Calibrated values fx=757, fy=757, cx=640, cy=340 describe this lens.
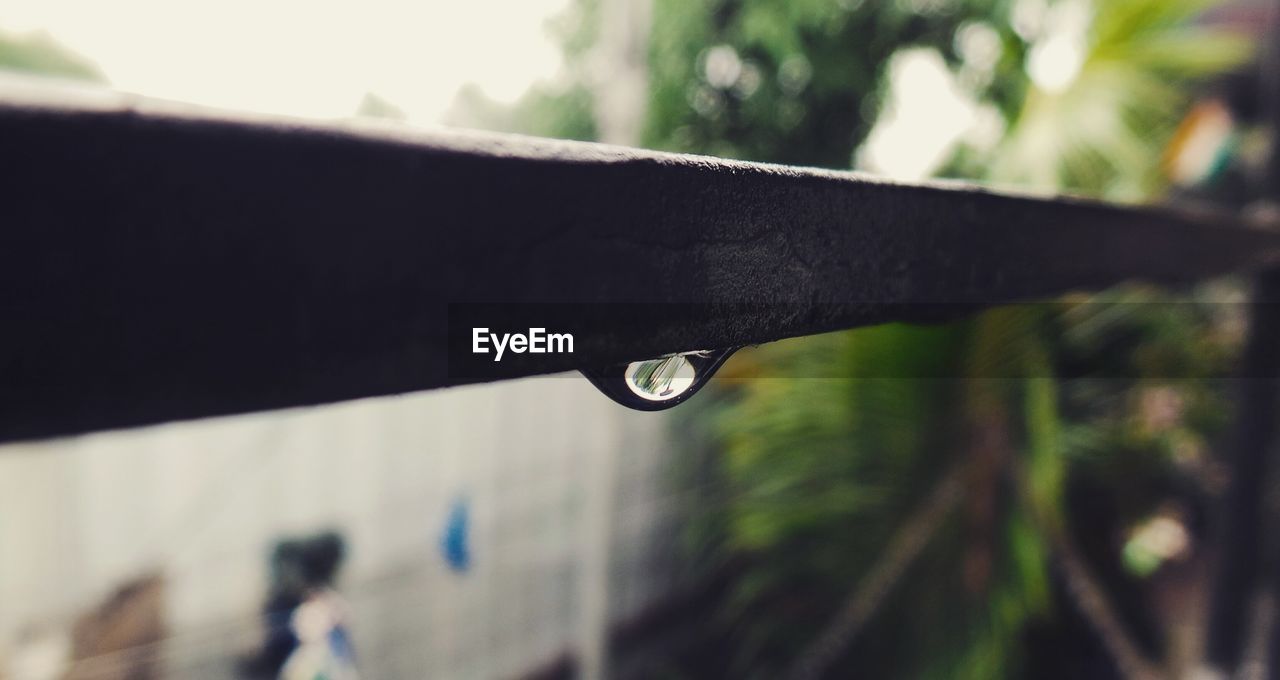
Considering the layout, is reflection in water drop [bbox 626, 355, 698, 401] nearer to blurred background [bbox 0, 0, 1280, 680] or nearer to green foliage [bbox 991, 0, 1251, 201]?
blurred background [bbox 0, 0, 1280, 680]

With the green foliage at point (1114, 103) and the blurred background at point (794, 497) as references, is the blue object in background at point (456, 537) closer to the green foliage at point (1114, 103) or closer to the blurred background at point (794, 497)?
the blurred background at point (794, 497)

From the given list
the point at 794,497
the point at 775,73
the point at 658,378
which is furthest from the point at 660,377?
the point at 775,73

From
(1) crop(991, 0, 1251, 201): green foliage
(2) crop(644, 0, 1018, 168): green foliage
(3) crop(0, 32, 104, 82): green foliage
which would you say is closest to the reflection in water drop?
(1) crop(991, 0, 1251, 201): green foliage

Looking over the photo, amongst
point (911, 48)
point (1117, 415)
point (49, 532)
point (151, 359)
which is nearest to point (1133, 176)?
point (1117, 415)

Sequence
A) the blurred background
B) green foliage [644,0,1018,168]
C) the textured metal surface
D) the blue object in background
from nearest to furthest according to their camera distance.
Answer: the textured metal surface < the blurred background < the blue object in background < green foliage [644,0,1018,168]

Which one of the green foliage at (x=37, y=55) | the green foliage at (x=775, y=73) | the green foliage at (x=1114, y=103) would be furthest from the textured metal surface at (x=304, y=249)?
the green foliage at (x=37, y=55)

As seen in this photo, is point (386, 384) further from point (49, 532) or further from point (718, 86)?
point (718, 86)
